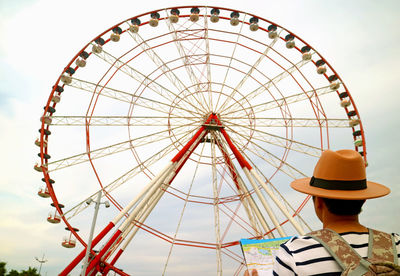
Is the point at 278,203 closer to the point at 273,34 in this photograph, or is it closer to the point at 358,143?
the point at 358,143

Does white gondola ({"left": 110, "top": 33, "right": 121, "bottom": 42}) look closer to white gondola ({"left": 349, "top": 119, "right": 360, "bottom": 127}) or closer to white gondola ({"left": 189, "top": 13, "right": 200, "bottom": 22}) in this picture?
white gondola ({"left": 189, "top": 13, "right": 200, "bottom": 22})

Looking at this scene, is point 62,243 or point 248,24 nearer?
point 62,243

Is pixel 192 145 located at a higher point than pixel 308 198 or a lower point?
higher

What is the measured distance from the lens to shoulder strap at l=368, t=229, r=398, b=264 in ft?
5.20

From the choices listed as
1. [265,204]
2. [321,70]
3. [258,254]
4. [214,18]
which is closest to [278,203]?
[265,204]

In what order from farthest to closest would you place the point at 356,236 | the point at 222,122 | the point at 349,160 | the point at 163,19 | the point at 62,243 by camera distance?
the point at 163,19 → the point at 222,122 → the point at 62,243 → the point at 349,160 → the point at 356,236

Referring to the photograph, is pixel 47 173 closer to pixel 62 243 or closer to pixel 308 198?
pixel 62 243

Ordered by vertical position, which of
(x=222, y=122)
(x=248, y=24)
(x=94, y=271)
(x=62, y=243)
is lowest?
(x=94, y=271)

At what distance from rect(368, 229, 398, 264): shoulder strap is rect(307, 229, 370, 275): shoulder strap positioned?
87mm

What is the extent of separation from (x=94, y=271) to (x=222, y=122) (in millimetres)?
10172

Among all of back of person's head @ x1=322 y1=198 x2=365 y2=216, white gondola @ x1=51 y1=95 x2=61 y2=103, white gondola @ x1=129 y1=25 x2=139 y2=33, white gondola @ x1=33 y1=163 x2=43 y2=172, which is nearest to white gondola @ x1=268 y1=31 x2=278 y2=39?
white gondola @ x1=129 y1=25 x2=139 y2=33

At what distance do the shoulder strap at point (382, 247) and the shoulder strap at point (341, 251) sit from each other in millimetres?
87

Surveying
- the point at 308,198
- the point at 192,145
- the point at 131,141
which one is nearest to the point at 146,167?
the point at 131,141

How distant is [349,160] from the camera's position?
1.99 meters
